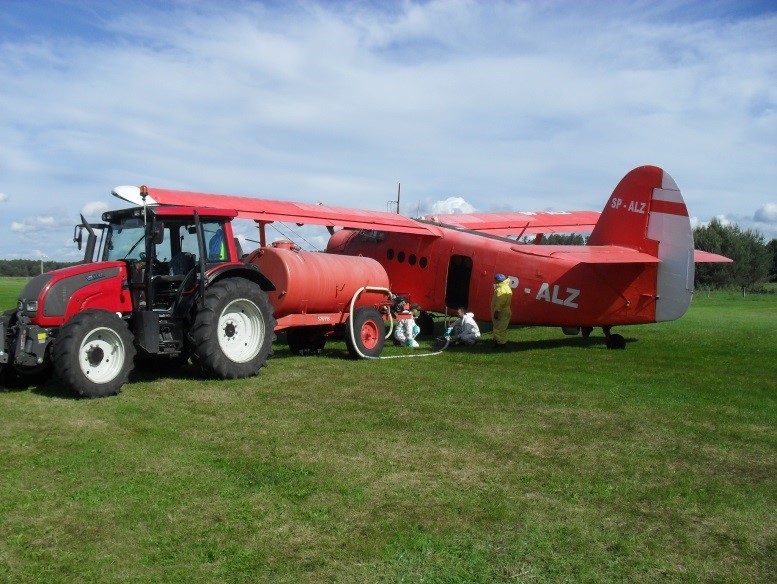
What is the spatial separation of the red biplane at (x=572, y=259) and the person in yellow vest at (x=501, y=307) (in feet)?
1.04

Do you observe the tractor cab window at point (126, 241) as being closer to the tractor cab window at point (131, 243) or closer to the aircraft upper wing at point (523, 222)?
the tractor cab window at point (131, 243)

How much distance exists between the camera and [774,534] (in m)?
4.47

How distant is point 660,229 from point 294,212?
7.06 m

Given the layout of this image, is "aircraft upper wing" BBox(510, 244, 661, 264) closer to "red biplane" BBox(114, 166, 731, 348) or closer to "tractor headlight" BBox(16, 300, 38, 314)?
"red biplane" BBox(114, 166, 731, 348)

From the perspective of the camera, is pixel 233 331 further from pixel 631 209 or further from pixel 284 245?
pixel 631 209

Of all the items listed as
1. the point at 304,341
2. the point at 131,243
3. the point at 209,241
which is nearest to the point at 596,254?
the point at 304,341

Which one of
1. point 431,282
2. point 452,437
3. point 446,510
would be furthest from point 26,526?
point 431,282

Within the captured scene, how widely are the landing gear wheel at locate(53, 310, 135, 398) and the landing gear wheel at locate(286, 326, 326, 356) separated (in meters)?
4.62

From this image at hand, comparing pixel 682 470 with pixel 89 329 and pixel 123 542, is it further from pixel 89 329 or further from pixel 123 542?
pixel 89 329

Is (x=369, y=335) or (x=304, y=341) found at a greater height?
(x=369, y=335)

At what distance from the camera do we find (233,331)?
1034 centimetres

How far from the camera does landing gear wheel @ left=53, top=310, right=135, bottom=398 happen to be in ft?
26.6

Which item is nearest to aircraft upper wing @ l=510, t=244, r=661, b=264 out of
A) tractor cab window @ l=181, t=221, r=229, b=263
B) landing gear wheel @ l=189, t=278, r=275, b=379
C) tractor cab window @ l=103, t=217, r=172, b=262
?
landing gear wheel @ l=189, t=278, r=275, b=379

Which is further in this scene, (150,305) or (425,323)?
(425,323)
